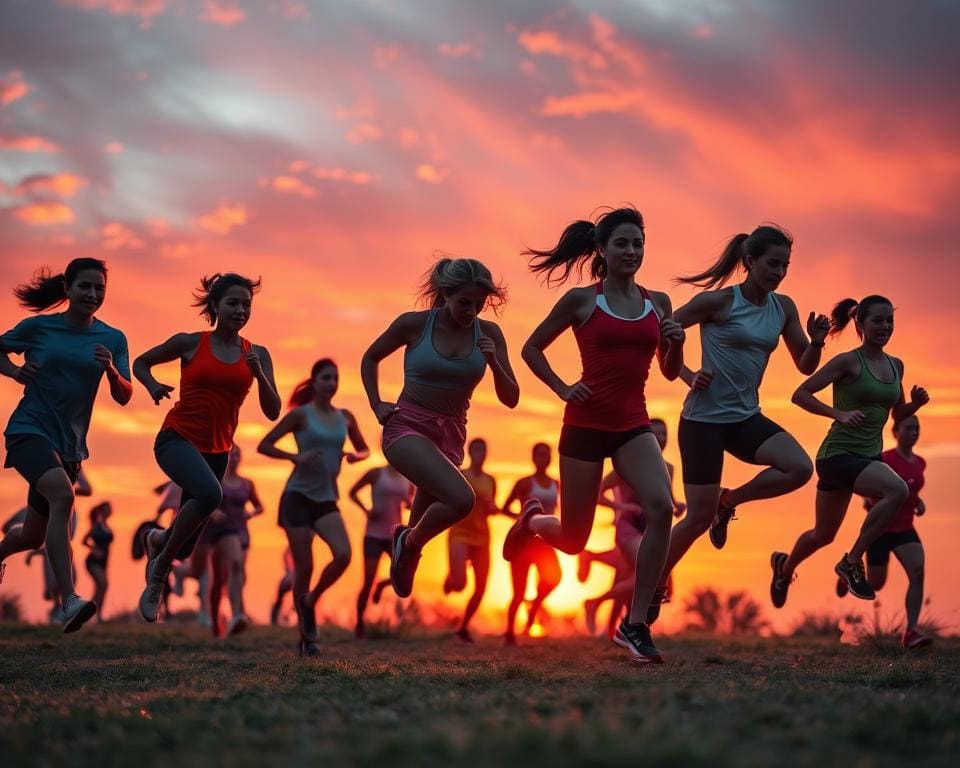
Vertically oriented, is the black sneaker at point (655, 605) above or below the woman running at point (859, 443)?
below

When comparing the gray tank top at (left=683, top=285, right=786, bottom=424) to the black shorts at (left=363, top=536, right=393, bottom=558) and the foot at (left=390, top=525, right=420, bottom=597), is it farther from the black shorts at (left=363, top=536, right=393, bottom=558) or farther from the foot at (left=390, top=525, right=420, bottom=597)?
the black shorts at (left=363, top=536, right=393, bottom=558)

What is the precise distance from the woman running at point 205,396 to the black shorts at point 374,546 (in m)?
5.86

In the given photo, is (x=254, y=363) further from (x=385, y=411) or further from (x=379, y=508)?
(x=379, y=508)

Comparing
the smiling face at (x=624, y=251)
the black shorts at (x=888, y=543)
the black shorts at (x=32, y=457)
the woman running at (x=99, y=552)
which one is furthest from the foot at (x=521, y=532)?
the woman running at (x=99, y=552)

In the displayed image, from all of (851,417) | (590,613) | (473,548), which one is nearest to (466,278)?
(851,417)

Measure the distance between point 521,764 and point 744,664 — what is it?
5.64 m

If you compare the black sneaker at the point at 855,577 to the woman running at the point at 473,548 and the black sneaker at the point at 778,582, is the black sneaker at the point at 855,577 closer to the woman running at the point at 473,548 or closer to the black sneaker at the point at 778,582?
the black sneaker at the point at 778,582

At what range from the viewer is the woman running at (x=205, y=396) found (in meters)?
9.40

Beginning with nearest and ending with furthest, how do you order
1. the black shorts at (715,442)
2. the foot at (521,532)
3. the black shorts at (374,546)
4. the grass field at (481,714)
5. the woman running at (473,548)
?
the grass field at (481,714), the black shorts at (715,442), the foot at (521,532), the woman running at (473,548), the black shorts at (374,546)

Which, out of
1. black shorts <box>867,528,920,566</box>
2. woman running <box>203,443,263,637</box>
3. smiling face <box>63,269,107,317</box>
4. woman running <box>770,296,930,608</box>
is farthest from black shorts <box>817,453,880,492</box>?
woman running <box>203,443,263,637</box>

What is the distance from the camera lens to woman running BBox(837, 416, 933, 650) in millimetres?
11312

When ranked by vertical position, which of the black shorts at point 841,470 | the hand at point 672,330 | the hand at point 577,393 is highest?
the hand at point 672,330

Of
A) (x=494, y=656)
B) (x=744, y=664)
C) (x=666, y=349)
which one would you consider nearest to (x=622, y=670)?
(x=744, y=664)

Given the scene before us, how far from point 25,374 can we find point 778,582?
258 inches
